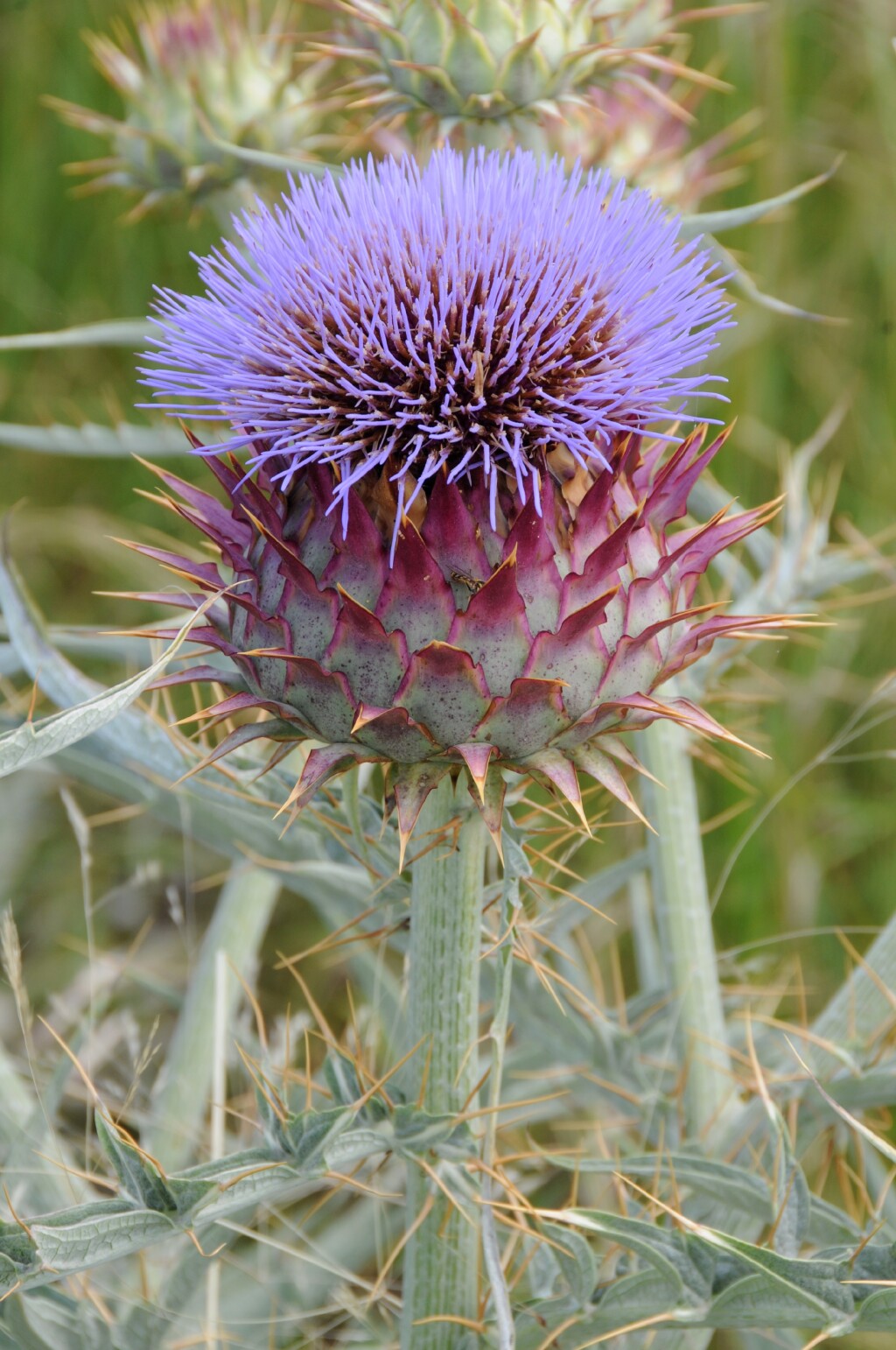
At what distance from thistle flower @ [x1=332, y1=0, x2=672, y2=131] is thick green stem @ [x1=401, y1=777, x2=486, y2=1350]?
879mm

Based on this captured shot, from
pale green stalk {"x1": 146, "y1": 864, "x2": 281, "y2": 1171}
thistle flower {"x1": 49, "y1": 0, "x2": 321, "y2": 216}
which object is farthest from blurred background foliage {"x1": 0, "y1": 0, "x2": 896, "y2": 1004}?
pale green stalk {"x1": 146, "y1": 864, "x2": 281, "y2": 1171}

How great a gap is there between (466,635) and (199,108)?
1.27m

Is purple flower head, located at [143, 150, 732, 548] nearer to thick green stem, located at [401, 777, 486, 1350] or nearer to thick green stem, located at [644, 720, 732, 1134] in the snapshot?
thick green stem, located at [401, 777, 486, 1350]

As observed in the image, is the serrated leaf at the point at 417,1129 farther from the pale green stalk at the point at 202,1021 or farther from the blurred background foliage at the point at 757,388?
the blurred background foliage at the point at 757,388

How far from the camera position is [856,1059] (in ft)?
4.67

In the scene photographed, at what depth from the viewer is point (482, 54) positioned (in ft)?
5.18

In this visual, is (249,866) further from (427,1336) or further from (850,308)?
(850,308)

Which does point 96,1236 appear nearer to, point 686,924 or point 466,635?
point 466,635

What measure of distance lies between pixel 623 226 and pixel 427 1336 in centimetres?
107

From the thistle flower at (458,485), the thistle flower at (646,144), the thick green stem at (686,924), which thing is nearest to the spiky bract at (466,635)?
the thistle flower at (458,485)

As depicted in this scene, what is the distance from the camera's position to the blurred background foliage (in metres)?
2.41

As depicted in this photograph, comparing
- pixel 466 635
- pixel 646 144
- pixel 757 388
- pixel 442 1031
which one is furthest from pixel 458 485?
pixel 757 388

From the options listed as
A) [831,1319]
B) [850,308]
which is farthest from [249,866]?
[850,308]

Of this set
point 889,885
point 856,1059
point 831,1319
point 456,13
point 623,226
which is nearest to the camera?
point 831,1319
